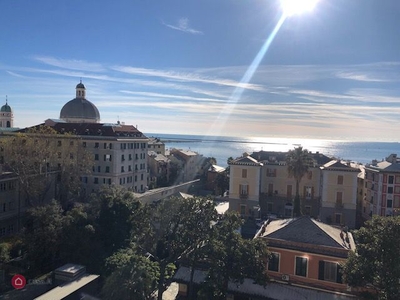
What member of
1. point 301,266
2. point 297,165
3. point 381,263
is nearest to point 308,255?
point 301,266

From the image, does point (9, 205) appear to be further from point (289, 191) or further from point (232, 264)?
point (289, 191)

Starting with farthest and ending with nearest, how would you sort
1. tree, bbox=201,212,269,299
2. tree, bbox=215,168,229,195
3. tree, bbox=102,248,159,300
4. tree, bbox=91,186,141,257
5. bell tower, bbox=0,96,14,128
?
bell tower, bbox=0,96,14,128
tree, bbox=215,168,229,195
tree, bbox=91,186,141,257
tree, bbox=201,212,269,299
tree, bbox=102,248,159,300

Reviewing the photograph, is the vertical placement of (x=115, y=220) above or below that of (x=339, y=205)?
above

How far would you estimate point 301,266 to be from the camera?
2203 cm

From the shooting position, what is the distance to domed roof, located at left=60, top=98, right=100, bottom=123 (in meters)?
62.8

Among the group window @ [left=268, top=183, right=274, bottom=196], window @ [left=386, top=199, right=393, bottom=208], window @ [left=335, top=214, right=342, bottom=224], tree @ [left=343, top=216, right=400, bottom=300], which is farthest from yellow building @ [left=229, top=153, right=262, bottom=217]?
tree @ [left=343, top=216, right=400, bottom=300]

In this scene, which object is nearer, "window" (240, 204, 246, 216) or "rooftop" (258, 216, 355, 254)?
"rooftop" (258, 216, 355, 254)

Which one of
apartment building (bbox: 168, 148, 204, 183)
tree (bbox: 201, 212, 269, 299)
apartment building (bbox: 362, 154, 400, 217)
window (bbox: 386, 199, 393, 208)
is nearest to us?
tree (bbox: 201, 212, 269, 299)

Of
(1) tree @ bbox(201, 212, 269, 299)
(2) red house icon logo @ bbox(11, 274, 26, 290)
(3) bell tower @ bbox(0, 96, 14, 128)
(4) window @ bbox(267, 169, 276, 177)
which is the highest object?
(3) bell tower @ bbox(0, 96, 14, 128)

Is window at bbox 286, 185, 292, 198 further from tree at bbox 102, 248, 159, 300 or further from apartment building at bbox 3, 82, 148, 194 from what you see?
tree at bbox 102, 248, 159, 300

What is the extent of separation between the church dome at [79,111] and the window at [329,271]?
52.0m

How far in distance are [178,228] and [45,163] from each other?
2331 cm

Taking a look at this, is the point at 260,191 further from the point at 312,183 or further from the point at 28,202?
the point at 28,202

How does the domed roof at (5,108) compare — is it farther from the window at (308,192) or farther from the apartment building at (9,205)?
the window at (308,192)
